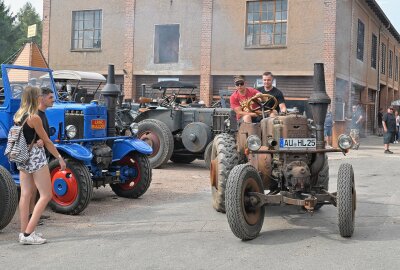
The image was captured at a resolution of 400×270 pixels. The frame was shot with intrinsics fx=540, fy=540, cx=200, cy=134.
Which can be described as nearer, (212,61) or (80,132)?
(80,132)

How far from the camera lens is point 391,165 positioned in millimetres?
13531

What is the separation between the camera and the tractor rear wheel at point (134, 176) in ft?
25.7

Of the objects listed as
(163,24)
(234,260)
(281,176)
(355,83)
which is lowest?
(234,260)

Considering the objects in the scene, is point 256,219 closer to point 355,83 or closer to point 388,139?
point 388,139

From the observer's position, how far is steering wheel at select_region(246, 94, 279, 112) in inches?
260

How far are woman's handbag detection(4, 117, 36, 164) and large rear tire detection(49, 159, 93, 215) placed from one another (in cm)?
133

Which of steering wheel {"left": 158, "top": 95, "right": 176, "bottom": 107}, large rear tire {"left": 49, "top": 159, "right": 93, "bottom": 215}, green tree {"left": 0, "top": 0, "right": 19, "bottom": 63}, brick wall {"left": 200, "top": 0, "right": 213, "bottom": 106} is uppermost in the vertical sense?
green tree {"left": 0, "top": 0, "right": 19, "bottom": 63}

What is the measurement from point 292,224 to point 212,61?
15147mm

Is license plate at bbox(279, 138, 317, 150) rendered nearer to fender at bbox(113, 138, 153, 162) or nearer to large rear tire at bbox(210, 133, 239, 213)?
large rear tire at bbox(210, 133, 239, 213)

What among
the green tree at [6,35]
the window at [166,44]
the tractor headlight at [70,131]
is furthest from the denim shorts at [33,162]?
the green tree at [6,35]

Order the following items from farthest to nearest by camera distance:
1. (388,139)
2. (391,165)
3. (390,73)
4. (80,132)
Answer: (390,73)
(388,139)
(391,165)
(80,132)

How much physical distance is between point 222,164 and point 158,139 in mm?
5227

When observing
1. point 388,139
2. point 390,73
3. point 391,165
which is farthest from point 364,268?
point 390,73

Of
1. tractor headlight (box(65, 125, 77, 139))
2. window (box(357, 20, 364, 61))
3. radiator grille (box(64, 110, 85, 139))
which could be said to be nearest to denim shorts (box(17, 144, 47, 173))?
tractor headlight (box(65, 125, 77, 139))
